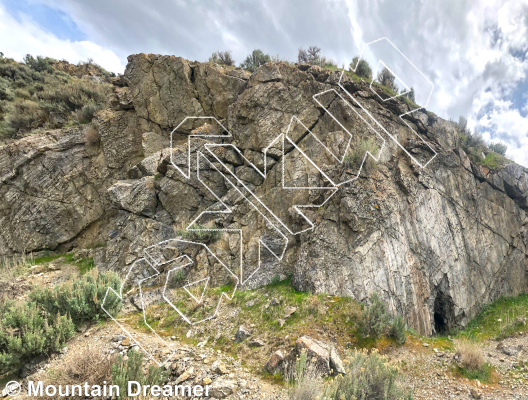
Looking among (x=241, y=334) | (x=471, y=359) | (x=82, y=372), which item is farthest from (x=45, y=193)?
(x=471, y=359)

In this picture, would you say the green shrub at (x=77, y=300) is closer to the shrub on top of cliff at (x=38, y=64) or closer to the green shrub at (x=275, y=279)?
the green shrub at (x=275, y=279)

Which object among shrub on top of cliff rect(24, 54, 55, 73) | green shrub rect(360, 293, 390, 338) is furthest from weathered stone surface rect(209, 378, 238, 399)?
shrub on top of cliff rect(24, 54, 55, 73)

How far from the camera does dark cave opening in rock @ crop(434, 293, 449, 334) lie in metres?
7.99

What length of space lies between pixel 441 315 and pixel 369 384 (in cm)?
641

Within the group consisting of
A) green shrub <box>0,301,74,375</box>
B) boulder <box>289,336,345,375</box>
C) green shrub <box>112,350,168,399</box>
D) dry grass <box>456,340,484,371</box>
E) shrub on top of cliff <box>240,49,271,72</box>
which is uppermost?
shrub on top of cliff <box>240,49,271,72</box>

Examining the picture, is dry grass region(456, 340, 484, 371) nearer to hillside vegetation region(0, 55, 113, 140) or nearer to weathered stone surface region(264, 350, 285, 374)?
weathered stone surface region(264, 350, 285, 374)

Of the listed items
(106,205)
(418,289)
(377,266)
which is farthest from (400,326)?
(106,205)

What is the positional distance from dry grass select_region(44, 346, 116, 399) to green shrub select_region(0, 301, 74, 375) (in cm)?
110

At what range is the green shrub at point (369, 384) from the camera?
3.39 meters

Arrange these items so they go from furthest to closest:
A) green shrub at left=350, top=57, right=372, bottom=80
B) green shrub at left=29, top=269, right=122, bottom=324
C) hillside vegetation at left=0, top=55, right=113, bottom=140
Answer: hillside vegetation at left=0, top=55, right=113, bottom=140 < green shrub at left=350, top=57, right=372, bottom=80 < green shrub at left=29, top=269, right=122, bottom=324

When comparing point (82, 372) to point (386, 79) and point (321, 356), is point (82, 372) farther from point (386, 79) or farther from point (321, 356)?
point (386, 79)

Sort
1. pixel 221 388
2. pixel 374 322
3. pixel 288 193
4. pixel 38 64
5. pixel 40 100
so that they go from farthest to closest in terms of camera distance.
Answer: pixel 38 64 → pixel 40 100 → pixel 288 193 → pixel 374 322 → pixel 221 388

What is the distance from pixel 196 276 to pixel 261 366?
3702 millimetres

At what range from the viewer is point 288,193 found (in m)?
8.17
